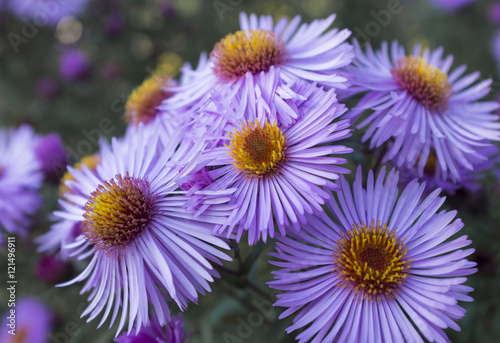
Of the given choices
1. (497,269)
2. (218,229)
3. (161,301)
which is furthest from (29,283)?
(497,269)

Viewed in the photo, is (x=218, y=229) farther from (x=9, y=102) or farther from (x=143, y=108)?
(x=9, y=102)

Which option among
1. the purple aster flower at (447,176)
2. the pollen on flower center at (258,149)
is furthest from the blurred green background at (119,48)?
the pollen on flower center at (258,149)

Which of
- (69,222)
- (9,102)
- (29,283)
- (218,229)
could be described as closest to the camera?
(218,229)

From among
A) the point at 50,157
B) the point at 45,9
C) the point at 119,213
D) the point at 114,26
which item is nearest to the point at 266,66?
the point at 119,213

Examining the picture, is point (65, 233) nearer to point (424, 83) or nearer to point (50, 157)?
point (50, 157)

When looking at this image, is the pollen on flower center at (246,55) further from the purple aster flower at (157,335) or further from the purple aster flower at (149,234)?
the purple aster flower at (157,335)

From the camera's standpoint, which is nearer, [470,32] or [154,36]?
[154,36]

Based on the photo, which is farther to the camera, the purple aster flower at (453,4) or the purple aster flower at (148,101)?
the purple aster flower at (453,4)

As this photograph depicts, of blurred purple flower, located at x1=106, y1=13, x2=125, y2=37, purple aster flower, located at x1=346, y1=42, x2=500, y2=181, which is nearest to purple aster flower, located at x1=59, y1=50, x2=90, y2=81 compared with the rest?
blurred purple flower, located at x1=106, y1=13, x2=125, y2=37
